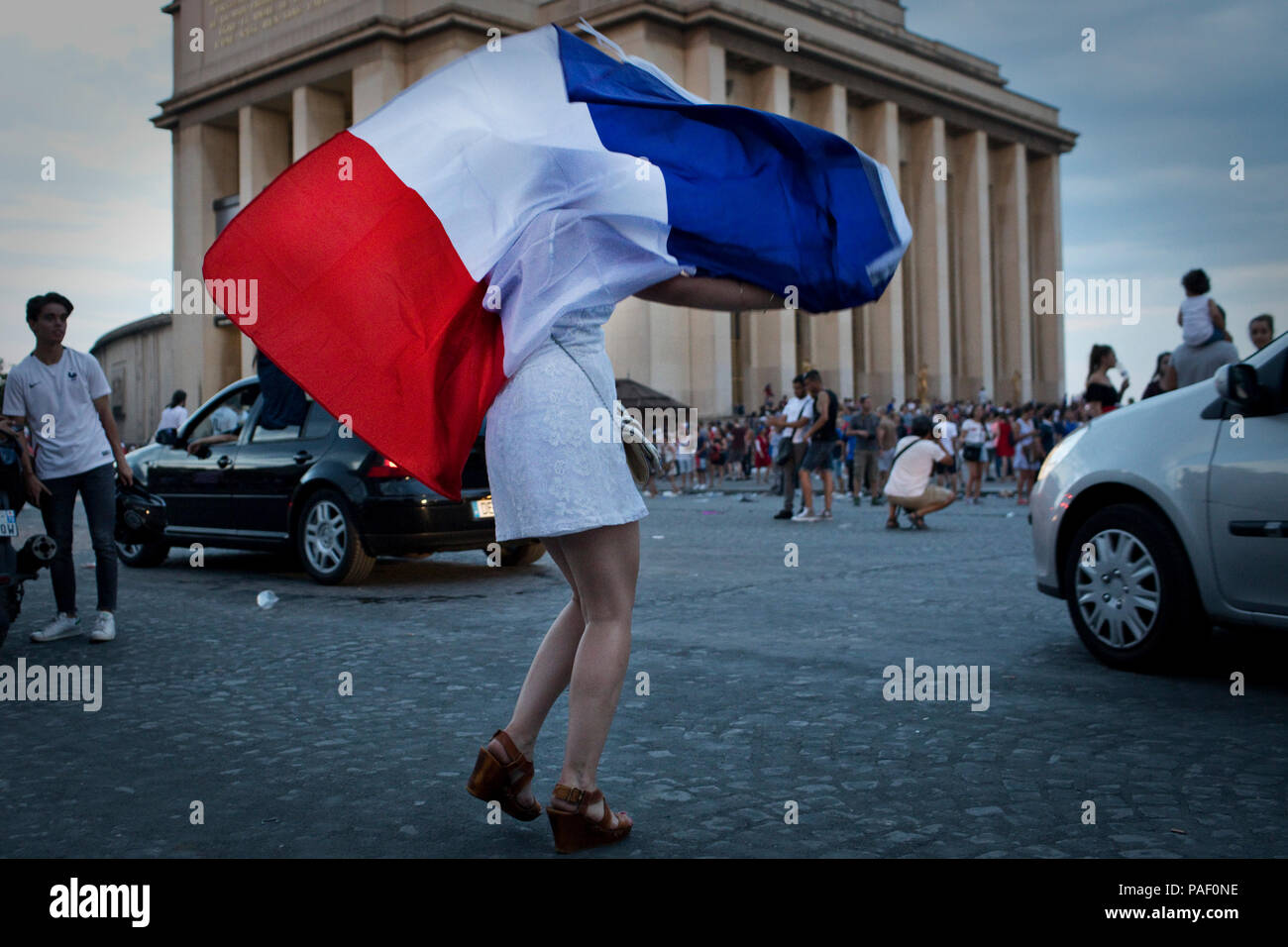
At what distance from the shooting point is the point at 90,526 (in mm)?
7188

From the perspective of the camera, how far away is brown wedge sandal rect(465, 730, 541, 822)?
3.39m

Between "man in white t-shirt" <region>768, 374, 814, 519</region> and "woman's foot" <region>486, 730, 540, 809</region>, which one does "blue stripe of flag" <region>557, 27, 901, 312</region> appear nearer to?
"woman's foot" <region>486, 730, 540, 809</region>

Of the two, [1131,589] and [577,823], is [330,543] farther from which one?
[577,823]

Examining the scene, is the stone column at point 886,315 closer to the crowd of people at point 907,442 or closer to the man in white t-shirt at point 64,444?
the crowd of people at point 907,442

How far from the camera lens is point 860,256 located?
3236mm

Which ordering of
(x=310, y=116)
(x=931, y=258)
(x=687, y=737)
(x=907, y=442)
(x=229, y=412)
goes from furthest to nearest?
(x=931, y=258) < (x=310, y=116) < (x=907, y=442) < (x=229, y=412) < (x=687, y=737)

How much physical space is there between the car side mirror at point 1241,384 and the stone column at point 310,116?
168 ft

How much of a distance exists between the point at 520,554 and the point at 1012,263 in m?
60.4

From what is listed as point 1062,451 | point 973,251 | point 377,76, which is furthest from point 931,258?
point 1062,451

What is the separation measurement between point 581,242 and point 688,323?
45.2 m

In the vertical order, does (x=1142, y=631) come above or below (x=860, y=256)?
below
